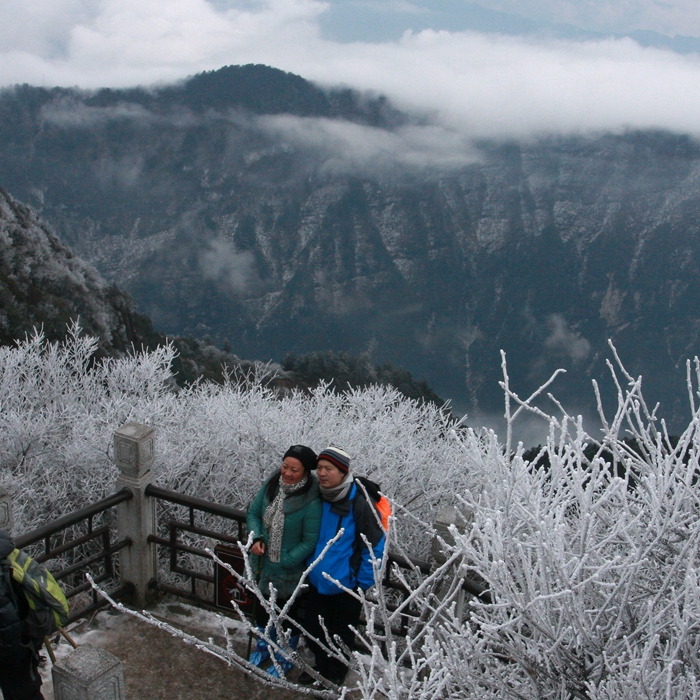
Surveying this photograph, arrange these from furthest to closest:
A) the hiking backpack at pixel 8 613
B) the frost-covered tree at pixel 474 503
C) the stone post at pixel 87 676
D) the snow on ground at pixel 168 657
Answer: the snow on ground at pixel 168 657
the hiking backpack at pixel 8 613
the stone post at pixel 87 676
the frost-covered tree at pixel 474 503

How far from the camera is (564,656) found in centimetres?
315

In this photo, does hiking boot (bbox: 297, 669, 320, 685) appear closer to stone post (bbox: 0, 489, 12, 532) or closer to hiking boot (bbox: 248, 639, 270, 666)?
hiking boot (bbox: 248, 639, 270, 666)

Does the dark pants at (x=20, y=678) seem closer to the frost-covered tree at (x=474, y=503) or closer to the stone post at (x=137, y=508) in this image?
the frost-covered tree at (x=474, y=503)

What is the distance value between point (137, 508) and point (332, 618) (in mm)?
1976

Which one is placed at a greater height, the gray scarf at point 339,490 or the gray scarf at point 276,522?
the gray scarf at point 339,490

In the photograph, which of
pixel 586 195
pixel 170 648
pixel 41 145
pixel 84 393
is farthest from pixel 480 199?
pixel 170 648

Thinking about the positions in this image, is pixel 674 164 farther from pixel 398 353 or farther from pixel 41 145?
pixel 41 145

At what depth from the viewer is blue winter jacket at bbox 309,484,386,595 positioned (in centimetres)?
469

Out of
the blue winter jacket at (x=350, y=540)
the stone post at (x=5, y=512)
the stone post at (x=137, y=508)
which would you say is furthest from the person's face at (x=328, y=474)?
the stone post at (x=5, y=512)

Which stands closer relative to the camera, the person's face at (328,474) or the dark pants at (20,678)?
the dark pants at (20,678)

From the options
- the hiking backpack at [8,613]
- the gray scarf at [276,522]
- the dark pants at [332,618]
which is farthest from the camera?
the dark pants at [332,618]

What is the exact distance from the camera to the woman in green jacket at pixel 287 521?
480 centimetres

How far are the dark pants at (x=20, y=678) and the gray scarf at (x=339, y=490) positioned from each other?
78.0 inches

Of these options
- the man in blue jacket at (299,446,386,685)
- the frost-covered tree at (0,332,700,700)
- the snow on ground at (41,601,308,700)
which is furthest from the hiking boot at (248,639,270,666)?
the man in blue jacket at (299,446,386,685)
